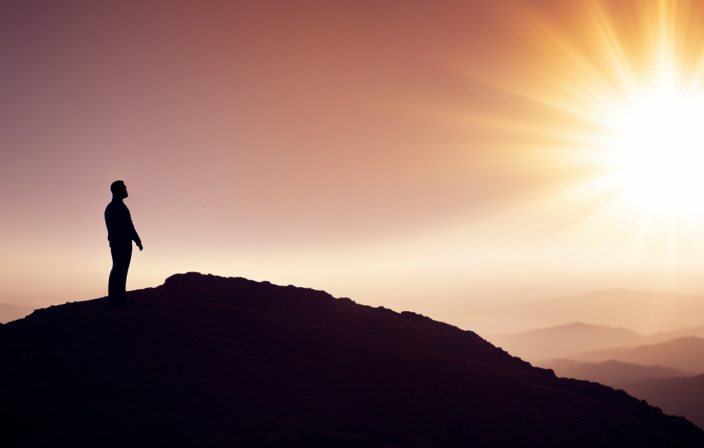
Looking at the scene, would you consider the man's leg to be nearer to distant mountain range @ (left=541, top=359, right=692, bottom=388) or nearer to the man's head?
the man's head

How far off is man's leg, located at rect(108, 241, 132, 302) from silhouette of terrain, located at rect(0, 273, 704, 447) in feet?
1.88

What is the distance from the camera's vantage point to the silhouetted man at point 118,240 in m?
18.3

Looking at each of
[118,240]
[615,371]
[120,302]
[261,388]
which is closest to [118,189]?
[118,240]

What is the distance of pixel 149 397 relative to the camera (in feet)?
40.9

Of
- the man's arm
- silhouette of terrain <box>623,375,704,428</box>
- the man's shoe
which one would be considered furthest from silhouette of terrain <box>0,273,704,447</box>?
silhouette of terrain <box>623,375,704,428</box>

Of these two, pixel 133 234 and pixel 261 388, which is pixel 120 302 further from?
pixel 261 388

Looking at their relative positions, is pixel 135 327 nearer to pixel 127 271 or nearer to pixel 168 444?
pixel 127 271

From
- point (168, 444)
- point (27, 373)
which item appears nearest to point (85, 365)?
point (27, 373)

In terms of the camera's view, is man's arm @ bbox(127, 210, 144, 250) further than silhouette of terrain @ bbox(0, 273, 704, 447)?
Yes

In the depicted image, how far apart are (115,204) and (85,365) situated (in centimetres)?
689

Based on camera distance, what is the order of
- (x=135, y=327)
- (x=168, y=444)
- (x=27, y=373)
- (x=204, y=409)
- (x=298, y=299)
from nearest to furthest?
(x=168, y=444), (x=204, y=409), (x=27, y=373), (x=135, y=327), (x=298, y=299)

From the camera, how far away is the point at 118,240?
1831 cm

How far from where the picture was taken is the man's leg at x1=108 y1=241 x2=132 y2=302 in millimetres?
18266

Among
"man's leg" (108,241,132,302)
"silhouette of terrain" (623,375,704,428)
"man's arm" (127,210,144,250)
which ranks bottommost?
"silhouette of terrain" (623,375,704,428)
